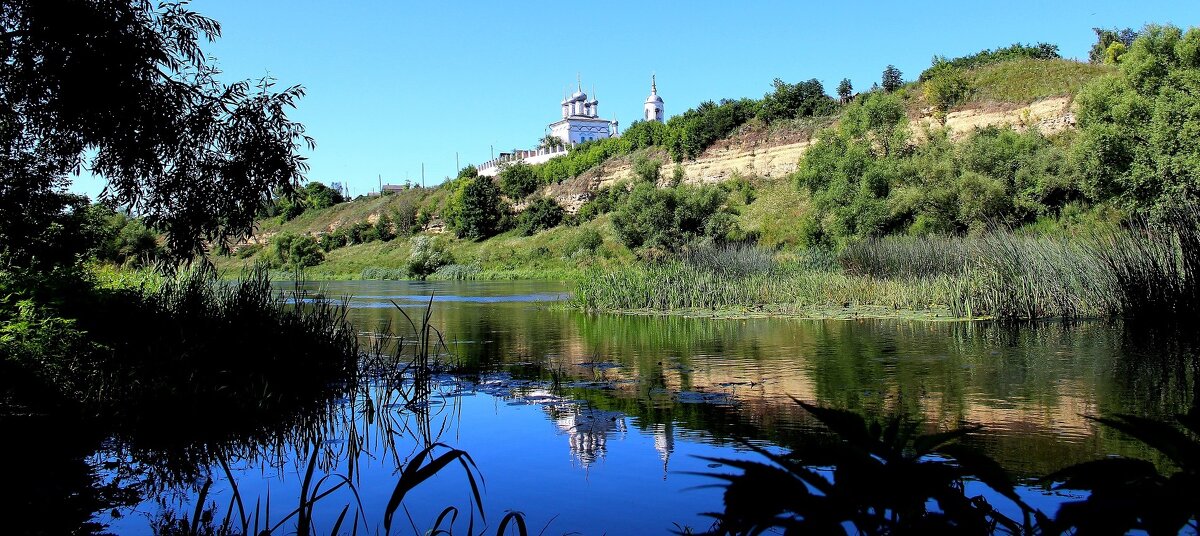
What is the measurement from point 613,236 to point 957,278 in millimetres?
39958

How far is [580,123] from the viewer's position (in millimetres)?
143875

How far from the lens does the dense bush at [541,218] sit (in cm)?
7044

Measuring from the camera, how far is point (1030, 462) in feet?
19.6

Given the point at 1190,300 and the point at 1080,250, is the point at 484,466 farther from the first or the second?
the point at 1080,250

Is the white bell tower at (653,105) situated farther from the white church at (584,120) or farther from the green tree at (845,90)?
the green tree at (845,90)

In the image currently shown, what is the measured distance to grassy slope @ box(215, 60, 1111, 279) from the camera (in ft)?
160

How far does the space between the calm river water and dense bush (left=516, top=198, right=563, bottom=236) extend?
55443 mm

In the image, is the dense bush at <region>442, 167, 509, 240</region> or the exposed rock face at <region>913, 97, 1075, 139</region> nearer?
the exposed rock face at <region>913, 97, 1075, 139</region>

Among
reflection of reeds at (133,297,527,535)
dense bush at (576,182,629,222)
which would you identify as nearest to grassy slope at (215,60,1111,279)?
dense bush at (576,182,629,222)

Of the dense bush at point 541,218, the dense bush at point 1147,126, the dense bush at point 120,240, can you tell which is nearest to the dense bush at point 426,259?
the dense bush at point 541,218

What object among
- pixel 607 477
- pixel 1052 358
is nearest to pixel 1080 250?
pixel 1052 358

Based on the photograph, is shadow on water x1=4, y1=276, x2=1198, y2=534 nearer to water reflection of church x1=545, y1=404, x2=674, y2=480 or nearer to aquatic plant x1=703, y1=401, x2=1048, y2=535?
water reflection of church x1=545, y1=404, x2=674, y2=480

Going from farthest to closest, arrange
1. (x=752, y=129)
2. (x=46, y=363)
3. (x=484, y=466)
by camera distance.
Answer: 1. (x=752, y=129)
2. (x=46, y=363)
3. (x=484, y=466)

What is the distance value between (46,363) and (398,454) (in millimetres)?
3371
